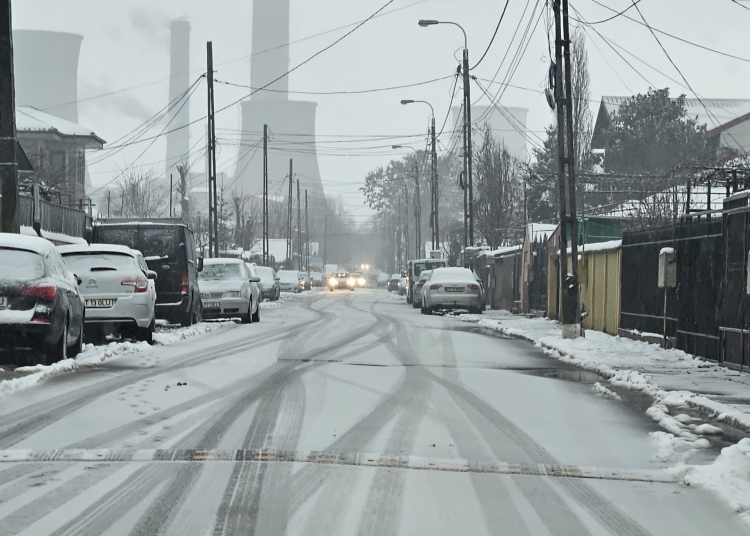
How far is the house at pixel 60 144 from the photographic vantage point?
6506 centimetres

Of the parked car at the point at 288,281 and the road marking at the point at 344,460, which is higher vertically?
the parked car at the point at 288,281

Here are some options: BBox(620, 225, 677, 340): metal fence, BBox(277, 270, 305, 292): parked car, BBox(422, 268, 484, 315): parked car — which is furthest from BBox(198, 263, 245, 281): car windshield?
BBox(277, 270, 305, 292): parked car

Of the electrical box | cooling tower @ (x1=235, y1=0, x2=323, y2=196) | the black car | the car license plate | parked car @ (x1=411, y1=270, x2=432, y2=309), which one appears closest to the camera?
the electrical box

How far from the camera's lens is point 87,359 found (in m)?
15.2

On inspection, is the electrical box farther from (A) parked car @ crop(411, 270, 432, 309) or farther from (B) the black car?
(A) parked car @ crop(411, 270, 432, 309)

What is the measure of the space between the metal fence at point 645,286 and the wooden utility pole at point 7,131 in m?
10.2

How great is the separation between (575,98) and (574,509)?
185ft

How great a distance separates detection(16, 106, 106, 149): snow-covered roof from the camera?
2566 inches

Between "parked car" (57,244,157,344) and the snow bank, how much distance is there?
1.44ft

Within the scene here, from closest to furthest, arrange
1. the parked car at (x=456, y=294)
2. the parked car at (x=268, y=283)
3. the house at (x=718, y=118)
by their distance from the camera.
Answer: the parked car at (x=456, y=294)
the parked car at (x=268, y=283)
the house at (x=718, y=118)

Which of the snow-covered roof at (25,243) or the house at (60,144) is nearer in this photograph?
the snow-covered roof at (25,243)

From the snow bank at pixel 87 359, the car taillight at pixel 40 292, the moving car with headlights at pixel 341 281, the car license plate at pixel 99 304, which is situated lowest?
the snow bank at pixel 87 359

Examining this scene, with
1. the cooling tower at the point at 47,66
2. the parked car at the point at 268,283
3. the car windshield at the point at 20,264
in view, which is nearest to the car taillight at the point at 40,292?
the car windshield at the point at 20,264

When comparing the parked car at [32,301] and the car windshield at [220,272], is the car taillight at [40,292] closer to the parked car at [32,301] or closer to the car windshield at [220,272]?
the parked car at [32,301]
